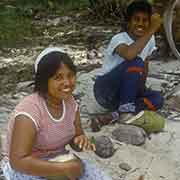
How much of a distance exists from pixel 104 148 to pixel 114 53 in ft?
2.61

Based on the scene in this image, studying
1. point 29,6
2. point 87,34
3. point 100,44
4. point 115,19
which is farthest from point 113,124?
point 29,6

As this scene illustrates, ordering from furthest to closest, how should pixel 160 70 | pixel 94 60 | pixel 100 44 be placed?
pixel 100 44 → pixel 94 60 → pixel 160 70

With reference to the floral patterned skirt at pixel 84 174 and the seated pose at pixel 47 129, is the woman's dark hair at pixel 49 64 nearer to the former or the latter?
the seated pose at pixel 47 129

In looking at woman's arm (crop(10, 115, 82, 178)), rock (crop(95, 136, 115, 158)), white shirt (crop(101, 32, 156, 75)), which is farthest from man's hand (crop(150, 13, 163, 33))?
woman's arm (crop(10, 115, 82, 178))

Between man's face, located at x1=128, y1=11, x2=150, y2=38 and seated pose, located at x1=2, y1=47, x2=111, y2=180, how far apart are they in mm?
1431

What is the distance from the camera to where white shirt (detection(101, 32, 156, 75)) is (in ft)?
12.9

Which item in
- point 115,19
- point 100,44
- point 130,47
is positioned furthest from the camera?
point 115,19

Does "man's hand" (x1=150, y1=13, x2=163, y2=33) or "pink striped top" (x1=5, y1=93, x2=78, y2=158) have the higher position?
"man's hand" (x1=150, y1=13, x2=163, y2=33)

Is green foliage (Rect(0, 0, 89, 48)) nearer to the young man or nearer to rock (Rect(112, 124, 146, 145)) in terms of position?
the young man

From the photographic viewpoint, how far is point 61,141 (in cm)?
257

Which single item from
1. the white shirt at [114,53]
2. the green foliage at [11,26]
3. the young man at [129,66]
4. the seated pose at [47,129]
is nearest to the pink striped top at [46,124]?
the seated pose at [47,129]

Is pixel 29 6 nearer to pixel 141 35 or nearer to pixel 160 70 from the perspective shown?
pixel 160 70

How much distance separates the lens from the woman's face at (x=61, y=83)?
Result: 246 centimetres

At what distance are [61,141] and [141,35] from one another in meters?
1.57
